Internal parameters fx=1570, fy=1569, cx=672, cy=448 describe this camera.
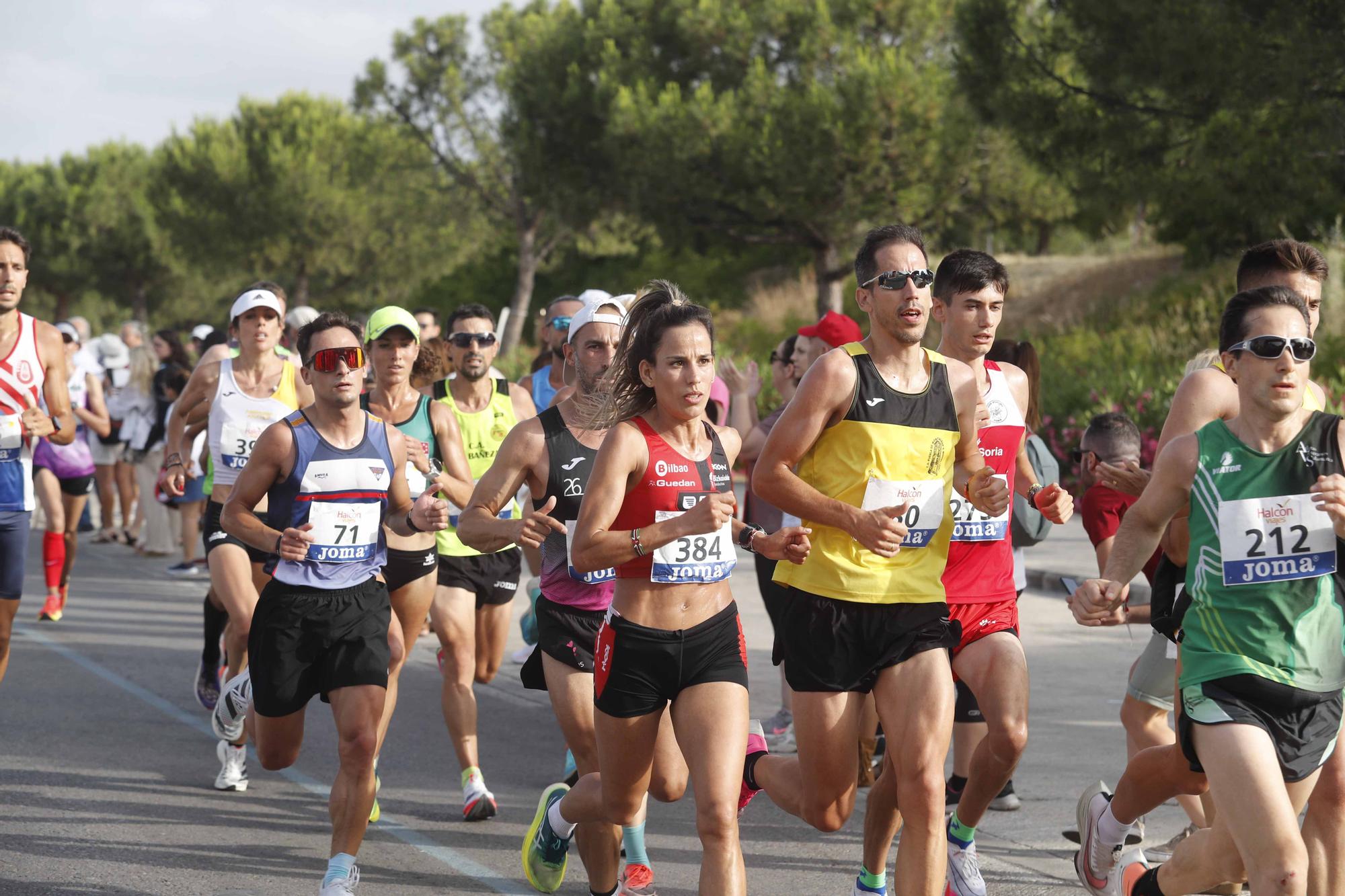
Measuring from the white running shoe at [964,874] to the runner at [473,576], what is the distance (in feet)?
6.70

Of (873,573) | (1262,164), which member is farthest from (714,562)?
(1262,164)

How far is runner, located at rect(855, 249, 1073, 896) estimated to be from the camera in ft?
16.7

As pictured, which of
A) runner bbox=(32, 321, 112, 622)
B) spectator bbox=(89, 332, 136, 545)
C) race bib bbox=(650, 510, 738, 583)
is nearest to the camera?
race bib bbox=(650, 510, 738, 583)

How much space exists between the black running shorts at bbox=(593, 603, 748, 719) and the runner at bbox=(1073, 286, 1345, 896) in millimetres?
1270

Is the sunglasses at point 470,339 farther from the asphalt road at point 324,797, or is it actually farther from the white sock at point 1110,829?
the white sock at point 1110,829

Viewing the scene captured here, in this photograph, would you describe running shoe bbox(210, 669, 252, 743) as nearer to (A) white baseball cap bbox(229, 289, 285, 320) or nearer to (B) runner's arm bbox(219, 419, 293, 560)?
(B) runner's arm bbox(219, 419, 293, 560)

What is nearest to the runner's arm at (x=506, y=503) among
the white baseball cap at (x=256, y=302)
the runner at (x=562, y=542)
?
the runner at (x=562, y=542)

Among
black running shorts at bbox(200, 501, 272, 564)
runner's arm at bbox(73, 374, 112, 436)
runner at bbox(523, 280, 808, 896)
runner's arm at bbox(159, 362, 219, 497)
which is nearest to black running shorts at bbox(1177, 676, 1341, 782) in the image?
runner at bbox(523, 280, 808, 896)

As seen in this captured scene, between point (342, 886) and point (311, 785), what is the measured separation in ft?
6.90

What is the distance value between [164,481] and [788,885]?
13.6 ft

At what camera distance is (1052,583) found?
13258 mm

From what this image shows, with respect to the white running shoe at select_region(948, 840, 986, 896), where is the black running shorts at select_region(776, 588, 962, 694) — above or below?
above

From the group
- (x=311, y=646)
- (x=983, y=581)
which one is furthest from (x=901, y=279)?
(x=311, y=646)

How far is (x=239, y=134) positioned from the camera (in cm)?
6078
